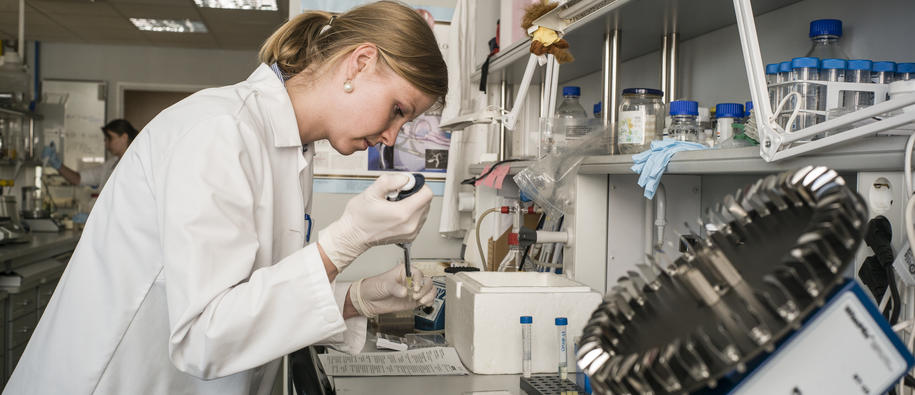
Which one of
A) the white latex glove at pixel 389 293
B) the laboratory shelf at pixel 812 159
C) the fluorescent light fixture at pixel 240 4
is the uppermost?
the fluorescent light fixture at pixel 240 4

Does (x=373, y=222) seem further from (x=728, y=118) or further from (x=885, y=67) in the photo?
(x=885, y=67)

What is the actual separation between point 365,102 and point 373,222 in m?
0.26

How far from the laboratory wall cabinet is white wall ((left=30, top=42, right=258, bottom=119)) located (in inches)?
240

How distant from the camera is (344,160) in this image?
3.16 meters

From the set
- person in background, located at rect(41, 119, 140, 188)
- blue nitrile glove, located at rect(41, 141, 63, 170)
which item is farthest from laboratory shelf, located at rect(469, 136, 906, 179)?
blue nitrile glove, located at rect(41, 141, 63, 170)

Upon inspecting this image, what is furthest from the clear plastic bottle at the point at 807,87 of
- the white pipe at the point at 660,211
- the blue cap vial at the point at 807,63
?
the white pipe at the point at 660,211

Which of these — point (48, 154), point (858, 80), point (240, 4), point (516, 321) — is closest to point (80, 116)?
point (48, 154)

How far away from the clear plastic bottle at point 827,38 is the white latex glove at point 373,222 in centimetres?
71

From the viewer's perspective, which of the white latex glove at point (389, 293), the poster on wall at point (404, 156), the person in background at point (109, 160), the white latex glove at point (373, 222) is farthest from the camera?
the person in background at point (109, 160)

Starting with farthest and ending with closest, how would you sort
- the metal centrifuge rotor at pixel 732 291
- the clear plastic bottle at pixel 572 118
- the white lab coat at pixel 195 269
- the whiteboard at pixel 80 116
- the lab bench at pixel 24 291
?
the whiteboard at pixel 80 116 < the lab bench at pixel 24 291 < the clear plastic bottle at pixel 572 118 < the white lab coat at pixel 195 269 < the metal centrifuge rotor at pixel 732 291

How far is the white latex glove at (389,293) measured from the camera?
154 cm

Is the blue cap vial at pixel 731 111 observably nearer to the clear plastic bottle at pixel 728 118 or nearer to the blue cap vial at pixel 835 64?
the clear plastic bottle at pixel 728 118

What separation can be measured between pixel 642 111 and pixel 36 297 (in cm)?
379

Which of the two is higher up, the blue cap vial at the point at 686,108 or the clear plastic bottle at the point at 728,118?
the blue cap vial at the point at 686,108
